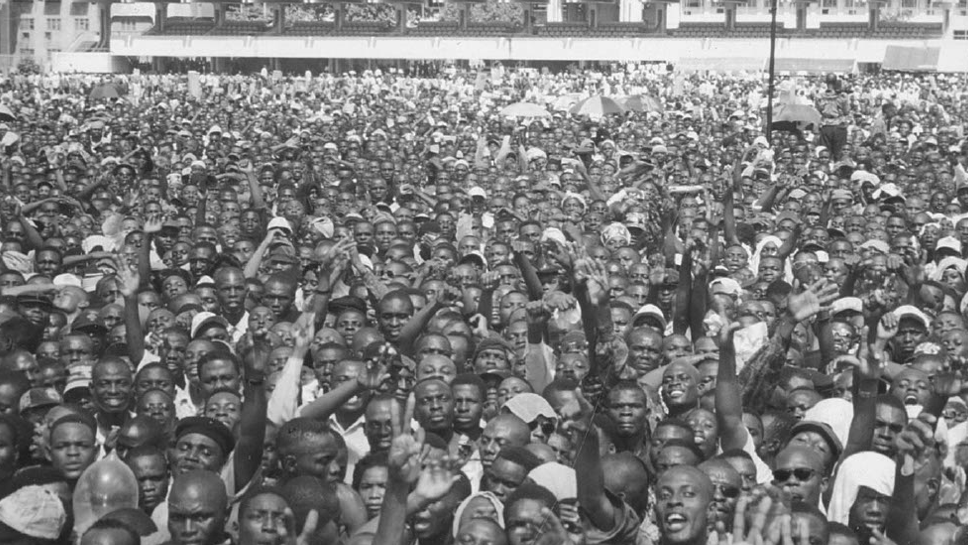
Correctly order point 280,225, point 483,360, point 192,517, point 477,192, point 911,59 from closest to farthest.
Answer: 1. point 192,517
2. point 483,360
3. point 280,225
4. point 477,192
5. point 911,59

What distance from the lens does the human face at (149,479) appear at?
5.29 m

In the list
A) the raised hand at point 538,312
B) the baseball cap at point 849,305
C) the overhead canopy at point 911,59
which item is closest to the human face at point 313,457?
the raised hand at point 538,312

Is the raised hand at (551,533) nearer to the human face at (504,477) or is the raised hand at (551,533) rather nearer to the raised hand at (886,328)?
the human face at (504,477)

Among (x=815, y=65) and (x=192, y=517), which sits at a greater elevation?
(x=815, y=65)

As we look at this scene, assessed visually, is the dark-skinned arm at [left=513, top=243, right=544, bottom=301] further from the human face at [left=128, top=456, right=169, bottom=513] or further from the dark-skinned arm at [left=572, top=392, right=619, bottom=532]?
the dark-skinned arm at [left=572, top=392, right=619, bottom=532]

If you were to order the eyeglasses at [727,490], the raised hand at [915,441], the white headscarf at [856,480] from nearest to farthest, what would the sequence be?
1. the raised hand at [915,441]
2. the eyeglasses at [727,490]
3. the white headscarf at [856,480]

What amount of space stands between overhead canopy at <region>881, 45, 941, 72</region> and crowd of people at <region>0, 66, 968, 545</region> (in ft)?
104

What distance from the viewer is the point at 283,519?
4637 millimetres

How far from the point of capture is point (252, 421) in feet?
17.9

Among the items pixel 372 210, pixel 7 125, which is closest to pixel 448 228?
pixel 372 210

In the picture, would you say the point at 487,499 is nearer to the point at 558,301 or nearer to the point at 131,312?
the point at 558,301

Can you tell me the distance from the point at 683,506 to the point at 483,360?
2.21 m

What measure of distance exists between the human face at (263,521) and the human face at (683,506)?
120 cm

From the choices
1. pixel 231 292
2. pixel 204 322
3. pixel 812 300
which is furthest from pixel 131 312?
pixel 812 300
